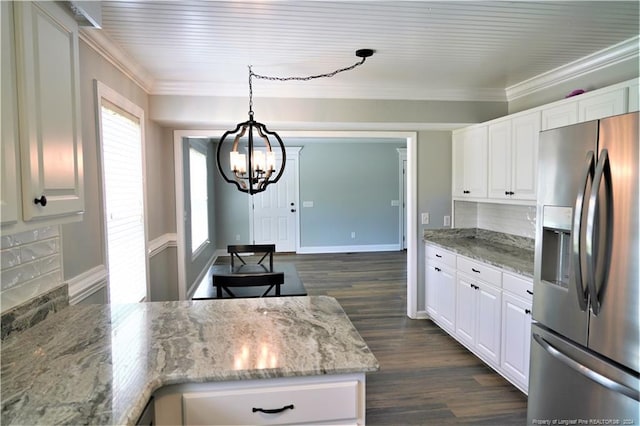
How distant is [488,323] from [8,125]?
3.12m

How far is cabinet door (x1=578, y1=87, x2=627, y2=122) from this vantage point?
2.29 m

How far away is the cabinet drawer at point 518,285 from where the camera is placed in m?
2.49

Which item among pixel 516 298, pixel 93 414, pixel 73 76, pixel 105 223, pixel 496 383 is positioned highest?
pixel 73 76

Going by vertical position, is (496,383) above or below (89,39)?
below

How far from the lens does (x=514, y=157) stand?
3.13 metres

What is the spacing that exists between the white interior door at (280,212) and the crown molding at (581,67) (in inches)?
205

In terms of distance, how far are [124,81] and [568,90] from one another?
3433 mm

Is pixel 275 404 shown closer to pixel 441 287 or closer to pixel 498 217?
pixel 441 287

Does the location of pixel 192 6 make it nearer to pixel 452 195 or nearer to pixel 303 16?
pixel 303 16

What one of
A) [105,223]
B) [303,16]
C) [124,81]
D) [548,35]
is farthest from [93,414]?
[548,35]

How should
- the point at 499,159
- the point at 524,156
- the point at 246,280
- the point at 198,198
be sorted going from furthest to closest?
the point at 198,198 < the point at 499,159 < the point at 524,156 < the point at 246,280

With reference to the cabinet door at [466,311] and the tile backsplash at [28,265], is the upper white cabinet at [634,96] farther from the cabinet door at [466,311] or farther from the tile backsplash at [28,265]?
the tile backsplash at [28,265]

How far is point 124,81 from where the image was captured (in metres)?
2.78

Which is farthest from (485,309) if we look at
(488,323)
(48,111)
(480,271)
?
(48,111)
